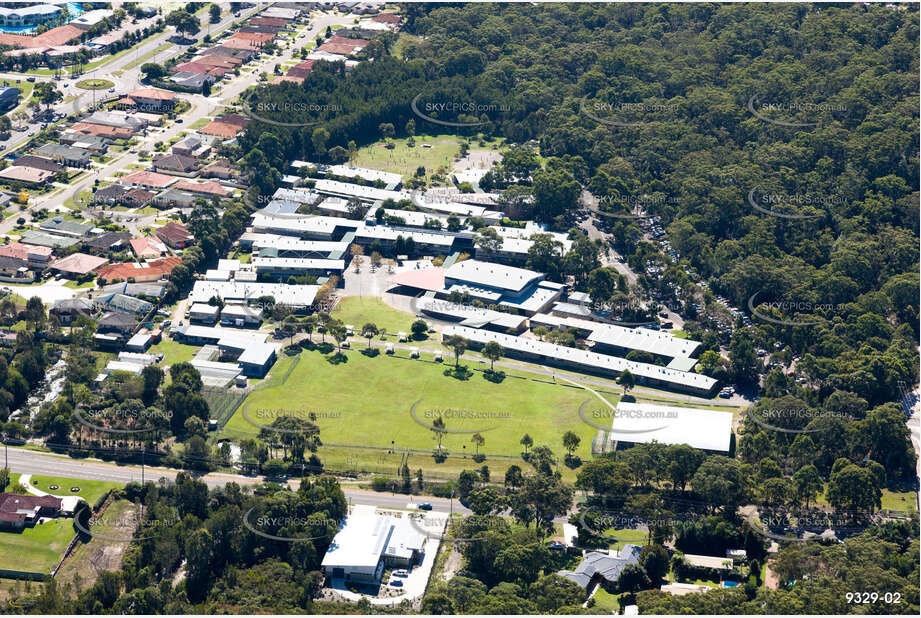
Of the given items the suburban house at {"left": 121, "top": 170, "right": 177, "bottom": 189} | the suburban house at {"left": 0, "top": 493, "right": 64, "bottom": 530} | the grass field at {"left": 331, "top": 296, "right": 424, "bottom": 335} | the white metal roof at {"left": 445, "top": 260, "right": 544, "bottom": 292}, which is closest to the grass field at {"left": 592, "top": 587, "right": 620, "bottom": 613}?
the suburban house at {"left": 0, "top": 493, "right": 64, "bottom": 530}

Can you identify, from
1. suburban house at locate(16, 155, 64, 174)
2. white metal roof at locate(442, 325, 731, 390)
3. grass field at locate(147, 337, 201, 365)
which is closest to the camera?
white metal roof at locate(442, 325, 731, 390)

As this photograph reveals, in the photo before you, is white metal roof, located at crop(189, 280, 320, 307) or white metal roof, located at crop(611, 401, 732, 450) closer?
white metal roof, located at crop(611, 401, 732, 450)

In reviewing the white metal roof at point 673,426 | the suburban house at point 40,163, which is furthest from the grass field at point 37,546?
the suburban house at point 40,163

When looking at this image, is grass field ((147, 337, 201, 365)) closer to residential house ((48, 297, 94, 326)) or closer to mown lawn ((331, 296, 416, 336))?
residential house ((48, 297, 94, 326))

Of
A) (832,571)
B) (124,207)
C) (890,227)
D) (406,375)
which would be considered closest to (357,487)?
(406,375)

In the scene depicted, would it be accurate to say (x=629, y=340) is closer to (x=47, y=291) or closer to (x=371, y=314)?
(x=371, y=314)

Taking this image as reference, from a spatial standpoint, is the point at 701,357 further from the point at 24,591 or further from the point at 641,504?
the point at 24,591

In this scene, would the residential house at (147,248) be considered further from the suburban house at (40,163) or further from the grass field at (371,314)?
the suburban house at (40,163)
